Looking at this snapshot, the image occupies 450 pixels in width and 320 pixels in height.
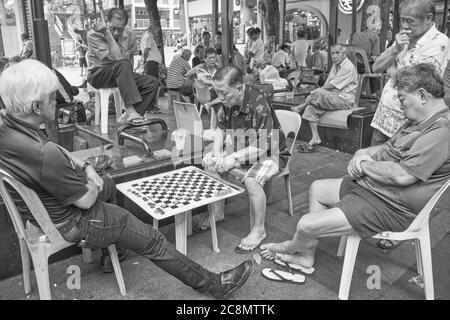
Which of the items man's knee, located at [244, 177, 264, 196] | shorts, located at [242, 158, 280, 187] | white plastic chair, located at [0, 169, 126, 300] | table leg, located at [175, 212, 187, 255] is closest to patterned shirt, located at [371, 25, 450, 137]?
shorts, located at [242, 158, 280, 187]

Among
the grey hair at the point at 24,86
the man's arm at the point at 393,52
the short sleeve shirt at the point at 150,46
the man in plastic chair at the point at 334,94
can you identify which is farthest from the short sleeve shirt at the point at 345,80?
the short sleeve shirt at the point at 150,46

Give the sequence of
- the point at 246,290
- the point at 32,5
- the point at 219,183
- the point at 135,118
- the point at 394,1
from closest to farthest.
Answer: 1. the point at 246,290
2. the point at 219,183
3. the point at 32,5
4. the point at 135,118
5. the point at 394,1

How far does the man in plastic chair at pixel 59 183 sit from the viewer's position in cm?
164

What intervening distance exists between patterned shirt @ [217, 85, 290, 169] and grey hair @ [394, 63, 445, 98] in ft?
3.18

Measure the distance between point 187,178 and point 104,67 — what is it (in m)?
2.15

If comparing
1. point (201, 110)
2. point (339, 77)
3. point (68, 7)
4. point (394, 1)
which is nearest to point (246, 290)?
point (339, 77)

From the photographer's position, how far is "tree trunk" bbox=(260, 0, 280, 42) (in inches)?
397

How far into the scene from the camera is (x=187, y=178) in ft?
8.56

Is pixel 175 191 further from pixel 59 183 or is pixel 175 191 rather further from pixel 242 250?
pixel 59 183

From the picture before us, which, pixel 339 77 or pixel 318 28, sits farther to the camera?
pixel 318 28

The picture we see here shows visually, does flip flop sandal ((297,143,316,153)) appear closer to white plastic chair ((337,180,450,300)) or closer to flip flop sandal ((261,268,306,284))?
flip flop sandal ((261,268,306,284))

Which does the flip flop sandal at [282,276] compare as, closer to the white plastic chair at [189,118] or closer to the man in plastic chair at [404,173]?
the man in plastic chair at [404,173]
